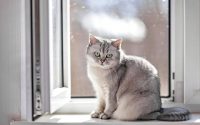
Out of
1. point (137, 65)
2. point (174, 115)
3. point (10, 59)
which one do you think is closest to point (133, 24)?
point (137, 65)

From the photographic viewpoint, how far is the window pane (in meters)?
1.47

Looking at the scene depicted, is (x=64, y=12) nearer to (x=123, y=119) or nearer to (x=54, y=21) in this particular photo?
(x=54, y=21)

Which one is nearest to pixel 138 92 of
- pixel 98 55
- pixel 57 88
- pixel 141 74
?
pixel 141 74

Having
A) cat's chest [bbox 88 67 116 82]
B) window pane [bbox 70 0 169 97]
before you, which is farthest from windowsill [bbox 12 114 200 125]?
window pane [bbox 70 0 169 97]

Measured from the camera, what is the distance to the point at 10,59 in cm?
107

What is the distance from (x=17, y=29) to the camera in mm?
1061

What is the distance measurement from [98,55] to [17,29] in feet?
1.09

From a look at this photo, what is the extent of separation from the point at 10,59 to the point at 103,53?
346 millimetres

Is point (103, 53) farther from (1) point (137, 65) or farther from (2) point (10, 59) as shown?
(2) point (10, 59)

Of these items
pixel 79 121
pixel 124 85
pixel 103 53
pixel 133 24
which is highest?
pixel 133 24

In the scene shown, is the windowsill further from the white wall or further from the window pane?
the window pane

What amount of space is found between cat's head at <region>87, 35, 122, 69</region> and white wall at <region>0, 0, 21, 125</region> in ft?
1.03

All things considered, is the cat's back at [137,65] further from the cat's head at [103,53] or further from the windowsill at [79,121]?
the windowsill at [79,121]

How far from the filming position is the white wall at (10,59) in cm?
106
